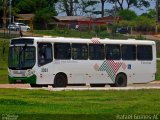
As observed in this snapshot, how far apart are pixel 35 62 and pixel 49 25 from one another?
238 feet

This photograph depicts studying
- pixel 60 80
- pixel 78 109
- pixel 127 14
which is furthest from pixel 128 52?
pixel 127 14

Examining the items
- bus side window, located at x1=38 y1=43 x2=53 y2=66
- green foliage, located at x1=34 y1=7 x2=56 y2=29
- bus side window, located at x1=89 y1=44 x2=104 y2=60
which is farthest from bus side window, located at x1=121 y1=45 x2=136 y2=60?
green foliage, located at x1=34 y1=7 x2=56 y2=29

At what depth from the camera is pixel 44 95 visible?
1048 inches

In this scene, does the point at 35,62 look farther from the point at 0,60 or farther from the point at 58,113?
the point at 0,60

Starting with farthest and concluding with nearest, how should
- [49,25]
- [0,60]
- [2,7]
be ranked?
[49,25]
[2,7]
[0,60]

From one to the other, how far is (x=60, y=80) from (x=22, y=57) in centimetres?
242

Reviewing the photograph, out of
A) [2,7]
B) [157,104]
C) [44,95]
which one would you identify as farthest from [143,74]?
[2,7]

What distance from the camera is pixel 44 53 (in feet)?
110

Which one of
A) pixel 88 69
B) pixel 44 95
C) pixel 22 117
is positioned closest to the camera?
pixel 22 117

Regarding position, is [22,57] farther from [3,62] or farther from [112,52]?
[3,62]

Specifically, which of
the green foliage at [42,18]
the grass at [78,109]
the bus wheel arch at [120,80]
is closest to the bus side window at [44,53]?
the bus wheel arch at [120,80]

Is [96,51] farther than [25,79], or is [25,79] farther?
[96,51]

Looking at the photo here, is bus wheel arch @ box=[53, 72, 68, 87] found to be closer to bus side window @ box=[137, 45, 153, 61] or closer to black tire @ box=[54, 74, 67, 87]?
black tire @ box=[54, 74, 67, 87]

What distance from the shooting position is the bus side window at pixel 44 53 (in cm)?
3344
